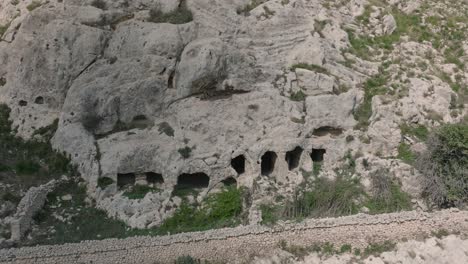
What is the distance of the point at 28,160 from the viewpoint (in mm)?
26672

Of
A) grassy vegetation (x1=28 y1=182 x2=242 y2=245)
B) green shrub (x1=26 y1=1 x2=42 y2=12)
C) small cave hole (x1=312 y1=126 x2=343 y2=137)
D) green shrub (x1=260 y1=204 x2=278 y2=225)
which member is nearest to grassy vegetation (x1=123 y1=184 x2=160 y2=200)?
grassy vegetation (x1=28 y1=182 x2=242 y2=245)

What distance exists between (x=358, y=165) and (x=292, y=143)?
10.9ft

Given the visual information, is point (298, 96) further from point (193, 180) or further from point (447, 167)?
point (447, 167)

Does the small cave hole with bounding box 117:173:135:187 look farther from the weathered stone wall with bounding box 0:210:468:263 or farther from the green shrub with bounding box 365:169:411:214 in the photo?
the green shrub with bounding box 365:169:411:214

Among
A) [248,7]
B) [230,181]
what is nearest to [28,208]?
[230,181]

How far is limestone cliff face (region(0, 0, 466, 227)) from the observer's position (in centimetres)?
2573

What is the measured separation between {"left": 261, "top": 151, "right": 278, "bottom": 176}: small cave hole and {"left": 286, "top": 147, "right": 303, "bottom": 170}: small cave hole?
0.72m

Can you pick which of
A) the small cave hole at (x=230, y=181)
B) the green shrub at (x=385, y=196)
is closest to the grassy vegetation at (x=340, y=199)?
the green shrub at (x=385, y=196)

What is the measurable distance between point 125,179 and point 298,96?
9294 mm

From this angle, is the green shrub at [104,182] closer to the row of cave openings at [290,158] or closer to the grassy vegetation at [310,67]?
the row of cave openings at [290,158]

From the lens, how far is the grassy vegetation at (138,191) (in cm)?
2462

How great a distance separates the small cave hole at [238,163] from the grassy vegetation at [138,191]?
4.06m

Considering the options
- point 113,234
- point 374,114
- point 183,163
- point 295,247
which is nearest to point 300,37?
point 374,114

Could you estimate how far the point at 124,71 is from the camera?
27516mm
